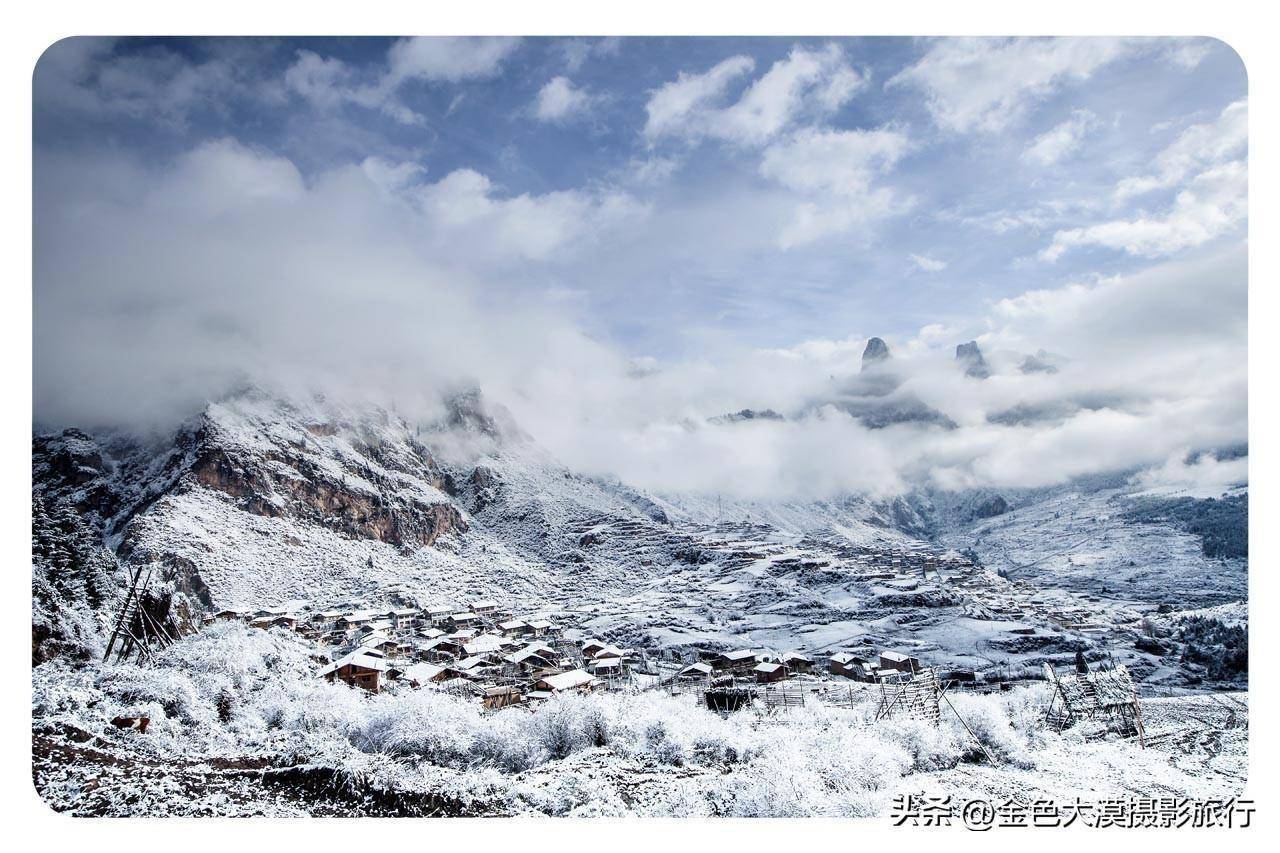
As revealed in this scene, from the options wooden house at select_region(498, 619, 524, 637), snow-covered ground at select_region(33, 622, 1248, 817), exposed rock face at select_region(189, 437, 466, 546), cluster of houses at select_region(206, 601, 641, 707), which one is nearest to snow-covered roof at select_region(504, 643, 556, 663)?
cluster of houses at select_region(206, 601, 641, 707)

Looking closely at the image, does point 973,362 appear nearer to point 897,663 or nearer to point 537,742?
point 897,663

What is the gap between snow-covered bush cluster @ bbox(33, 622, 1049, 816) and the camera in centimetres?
577

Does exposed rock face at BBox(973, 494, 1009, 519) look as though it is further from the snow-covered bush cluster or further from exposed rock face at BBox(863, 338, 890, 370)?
the snow-covered bush cluster

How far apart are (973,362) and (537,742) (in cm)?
1514

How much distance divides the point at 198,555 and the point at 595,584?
65.4 ft

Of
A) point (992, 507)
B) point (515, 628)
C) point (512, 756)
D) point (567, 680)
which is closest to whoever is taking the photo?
point (512, 756)

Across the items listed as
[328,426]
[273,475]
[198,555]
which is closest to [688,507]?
[328,426]

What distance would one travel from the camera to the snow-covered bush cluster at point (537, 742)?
18.9ft

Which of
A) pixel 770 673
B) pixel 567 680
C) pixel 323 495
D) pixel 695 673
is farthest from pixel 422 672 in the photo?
pixel 323 495

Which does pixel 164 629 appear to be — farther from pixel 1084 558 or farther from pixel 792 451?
pixel 1084 558

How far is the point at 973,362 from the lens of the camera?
16.8 meters

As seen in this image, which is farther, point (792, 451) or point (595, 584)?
point (792, 451)

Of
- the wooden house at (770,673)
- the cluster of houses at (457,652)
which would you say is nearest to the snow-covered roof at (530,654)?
the cluster of houses at (457,652)
